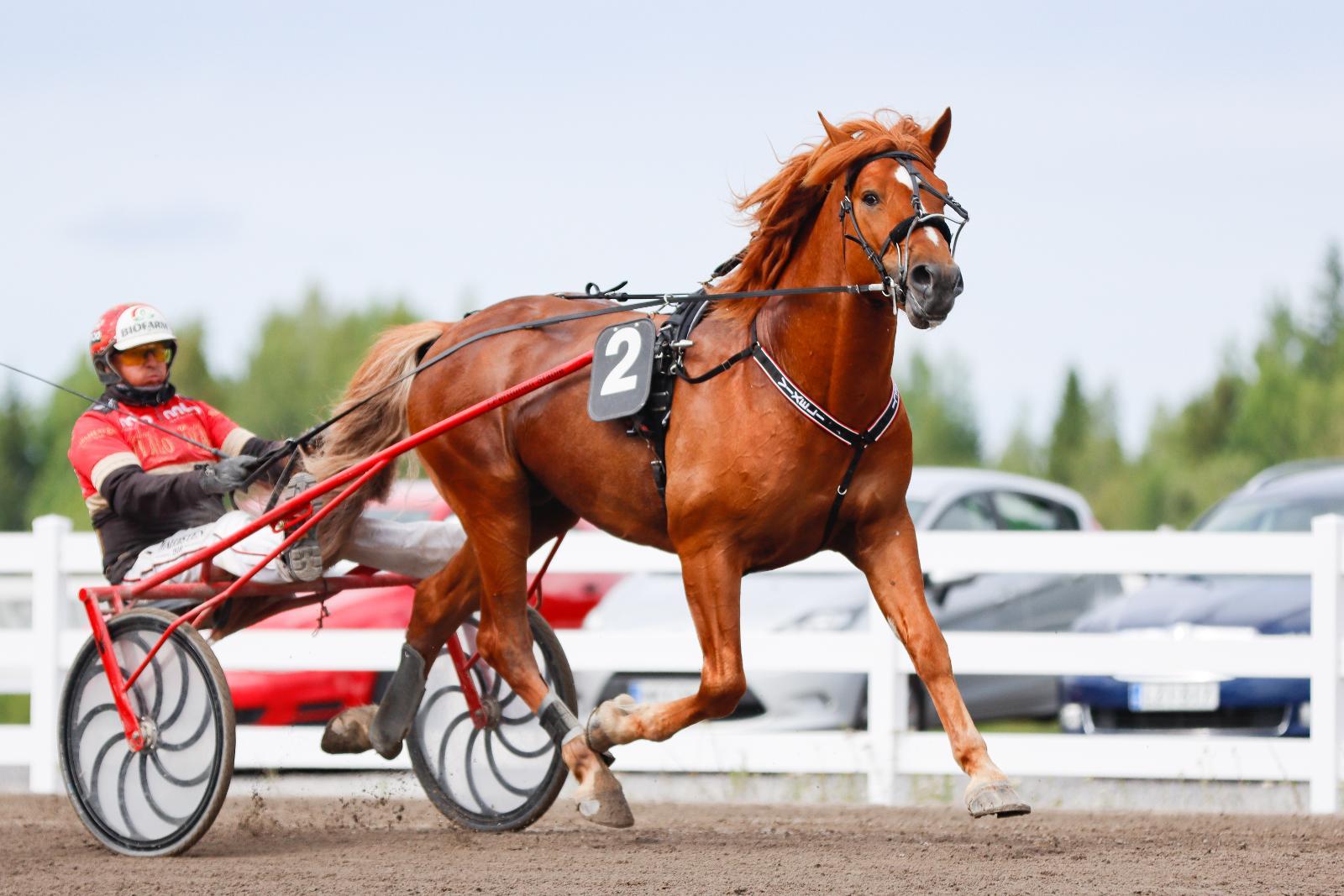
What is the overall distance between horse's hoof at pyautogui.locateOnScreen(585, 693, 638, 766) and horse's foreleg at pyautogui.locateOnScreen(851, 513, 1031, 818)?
867mm

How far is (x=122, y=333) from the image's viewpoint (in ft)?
21.7

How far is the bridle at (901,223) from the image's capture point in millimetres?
5141

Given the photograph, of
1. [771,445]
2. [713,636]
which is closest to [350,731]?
[713,636]

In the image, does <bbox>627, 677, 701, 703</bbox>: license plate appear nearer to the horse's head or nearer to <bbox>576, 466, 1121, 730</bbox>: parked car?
<bbox>576, 466, 1121, 730</bbox>: parked car

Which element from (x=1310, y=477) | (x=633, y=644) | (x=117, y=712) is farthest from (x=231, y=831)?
(x=1310, y=477)

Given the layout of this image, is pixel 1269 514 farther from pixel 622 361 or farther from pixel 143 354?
pixel 143 354

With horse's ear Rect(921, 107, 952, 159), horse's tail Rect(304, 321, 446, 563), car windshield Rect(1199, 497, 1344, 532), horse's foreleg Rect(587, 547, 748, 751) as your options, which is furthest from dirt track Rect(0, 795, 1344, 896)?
car windshield Rect(1199, 497, 1344, 532)

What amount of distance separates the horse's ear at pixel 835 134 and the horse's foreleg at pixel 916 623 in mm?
1103

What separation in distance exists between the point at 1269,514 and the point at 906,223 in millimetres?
5867

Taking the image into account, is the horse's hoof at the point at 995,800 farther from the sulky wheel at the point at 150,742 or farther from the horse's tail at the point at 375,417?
the horse's tail at the point at 375,417

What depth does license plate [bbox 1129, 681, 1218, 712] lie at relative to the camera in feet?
29.1

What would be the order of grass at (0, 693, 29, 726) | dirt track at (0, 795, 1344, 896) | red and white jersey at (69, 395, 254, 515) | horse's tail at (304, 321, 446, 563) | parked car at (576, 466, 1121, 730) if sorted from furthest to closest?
grass at (0, 693, 29, 726) < parked car at (576, 466, 1121, 730) < horse's tail at (304, 321, 446, 563) < red and white jersey at (69, 395, 254, 515) < dirt track at (0, 795, 1344, 896)

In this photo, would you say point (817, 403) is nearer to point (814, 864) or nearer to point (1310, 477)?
point (814, 864)

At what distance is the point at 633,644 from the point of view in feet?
27.8
